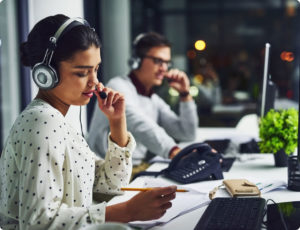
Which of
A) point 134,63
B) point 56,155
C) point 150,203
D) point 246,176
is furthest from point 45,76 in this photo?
point 134,63

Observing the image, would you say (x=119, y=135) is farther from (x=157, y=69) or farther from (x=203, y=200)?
(x=157, y=69)

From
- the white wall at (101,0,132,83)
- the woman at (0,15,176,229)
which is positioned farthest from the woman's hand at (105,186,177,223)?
the white wall at (101,0,132,83)

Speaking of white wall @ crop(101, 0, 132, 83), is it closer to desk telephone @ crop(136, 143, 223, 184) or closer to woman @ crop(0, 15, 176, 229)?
desk telephone @ crop(136, 143, 223, 184)

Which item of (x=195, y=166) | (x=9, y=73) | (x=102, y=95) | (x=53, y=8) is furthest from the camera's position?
(x=9, y=73)

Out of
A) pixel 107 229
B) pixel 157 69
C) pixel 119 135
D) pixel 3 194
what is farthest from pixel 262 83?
Answer: pixel 107 229

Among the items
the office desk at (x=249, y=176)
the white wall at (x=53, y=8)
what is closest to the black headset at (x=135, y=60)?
the white wall at (x=53, y=8)

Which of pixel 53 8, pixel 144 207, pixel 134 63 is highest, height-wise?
pixel 53 8

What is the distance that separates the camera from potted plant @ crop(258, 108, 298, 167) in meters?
1.95

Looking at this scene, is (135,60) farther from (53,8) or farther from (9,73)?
(9,73)

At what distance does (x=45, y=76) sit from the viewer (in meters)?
1.33

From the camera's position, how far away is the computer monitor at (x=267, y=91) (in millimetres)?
2248

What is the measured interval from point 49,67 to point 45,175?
0.38 metres

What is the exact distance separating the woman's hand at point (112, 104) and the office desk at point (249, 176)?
12.0 inches

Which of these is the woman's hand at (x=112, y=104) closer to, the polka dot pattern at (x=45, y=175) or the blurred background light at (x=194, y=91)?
the polka dot pattern at (x=45, y=175)
